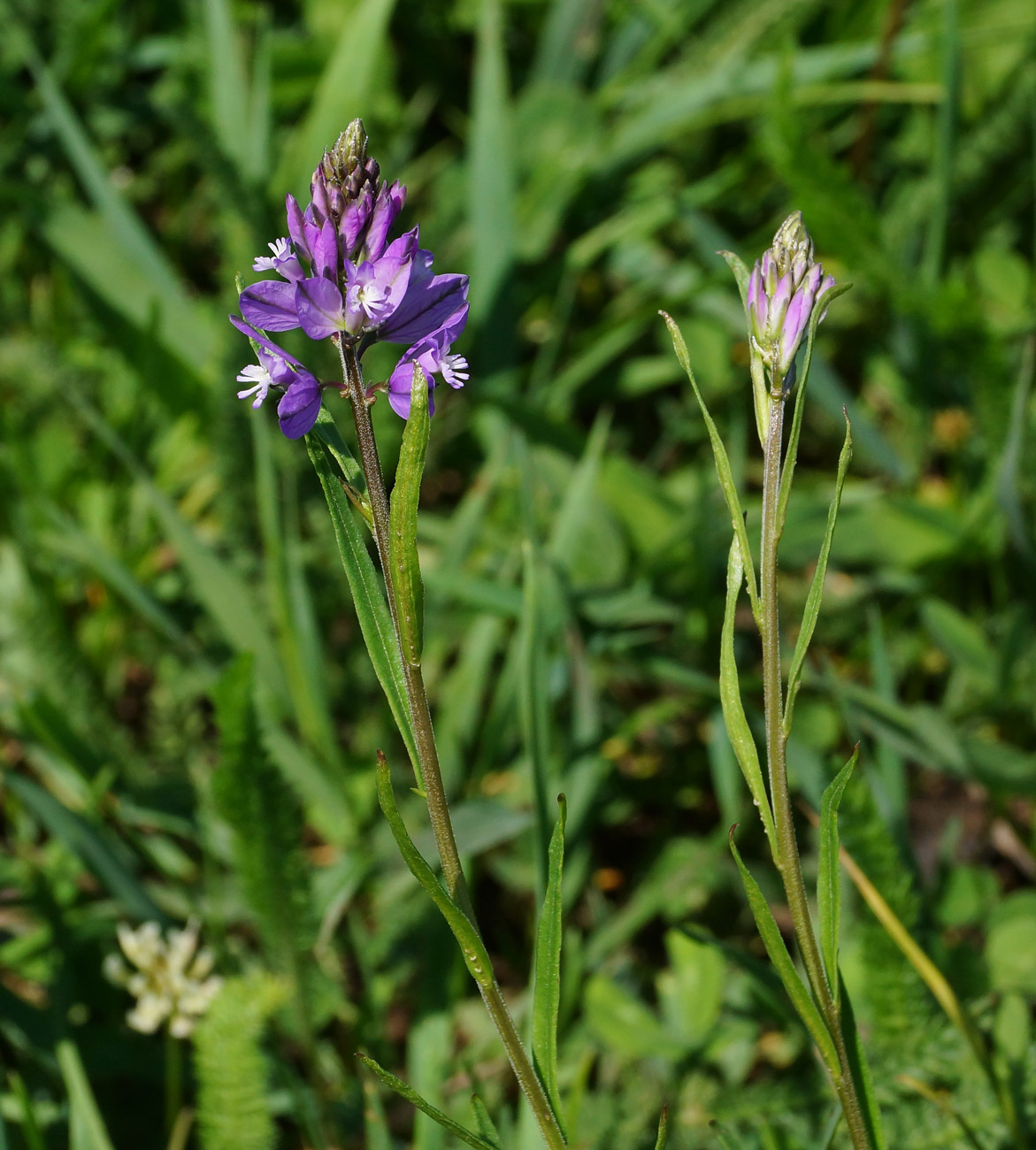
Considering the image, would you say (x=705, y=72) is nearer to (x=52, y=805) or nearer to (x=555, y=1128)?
(x=52, y=805)

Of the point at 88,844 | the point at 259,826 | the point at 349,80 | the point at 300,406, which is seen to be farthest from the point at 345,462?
the point at 349,80

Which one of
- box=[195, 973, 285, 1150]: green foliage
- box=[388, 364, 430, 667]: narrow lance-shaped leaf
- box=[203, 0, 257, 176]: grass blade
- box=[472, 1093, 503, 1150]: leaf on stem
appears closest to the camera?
box=[388, 364, 430, 667]: narrow lance-shaped leaf

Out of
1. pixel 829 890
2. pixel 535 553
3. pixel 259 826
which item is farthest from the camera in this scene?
pixel 535 553

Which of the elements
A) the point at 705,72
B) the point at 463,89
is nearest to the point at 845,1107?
the point at 705,72

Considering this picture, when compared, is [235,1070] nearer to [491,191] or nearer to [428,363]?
[428,363]

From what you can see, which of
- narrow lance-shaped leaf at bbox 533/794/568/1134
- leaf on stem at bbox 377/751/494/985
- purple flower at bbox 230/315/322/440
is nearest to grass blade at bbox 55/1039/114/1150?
narrow lance-shaped leaf at bbox 533/794/568/1134

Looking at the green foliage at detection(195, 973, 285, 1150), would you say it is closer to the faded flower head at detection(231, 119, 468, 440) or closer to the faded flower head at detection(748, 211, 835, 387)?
the faded flower head at detection(231, 119, 468, 440)

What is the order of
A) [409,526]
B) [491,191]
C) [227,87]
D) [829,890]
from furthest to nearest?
[227,87] < [491,191] < [829,890] < [409,526]
